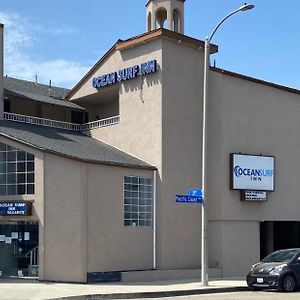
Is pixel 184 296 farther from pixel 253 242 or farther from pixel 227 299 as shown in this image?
pixel 253 242

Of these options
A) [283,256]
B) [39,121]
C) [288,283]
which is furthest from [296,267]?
[39,121]

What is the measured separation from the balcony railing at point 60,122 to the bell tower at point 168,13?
5.20m

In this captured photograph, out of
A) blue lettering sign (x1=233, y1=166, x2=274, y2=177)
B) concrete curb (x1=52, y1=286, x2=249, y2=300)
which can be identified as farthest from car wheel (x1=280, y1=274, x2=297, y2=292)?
blue lettering sign (x1=233, y1=166, x2=274, y2=177)

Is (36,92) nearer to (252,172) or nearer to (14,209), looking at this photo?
(14,209)

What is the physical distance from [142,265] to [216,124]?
22.6 feet

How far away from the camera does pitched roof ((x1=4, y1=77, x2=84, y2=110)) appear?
96.3ft

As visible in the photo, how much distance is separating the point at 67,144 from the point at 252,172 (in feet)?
27.1

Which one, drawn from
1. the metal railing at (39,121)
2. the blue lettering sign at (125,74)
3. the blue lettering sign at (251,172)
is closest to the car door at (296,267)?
the blue lettering sign at (251,172)

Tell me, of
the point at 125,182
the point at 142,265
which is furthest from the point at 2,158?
the point at 142,265

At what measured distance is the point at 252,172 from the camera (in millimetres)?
26766

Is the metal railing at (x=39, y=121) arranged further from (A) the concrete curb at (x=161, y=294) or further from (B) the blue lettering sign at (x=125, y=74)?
(A) the concrete curb at (x=161, y=294)

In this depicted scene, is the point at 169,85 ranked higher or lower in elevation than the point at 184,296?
higher

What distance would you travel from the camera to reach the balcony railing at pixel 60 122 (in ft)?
87.6

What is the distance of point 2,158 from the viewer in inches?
926
